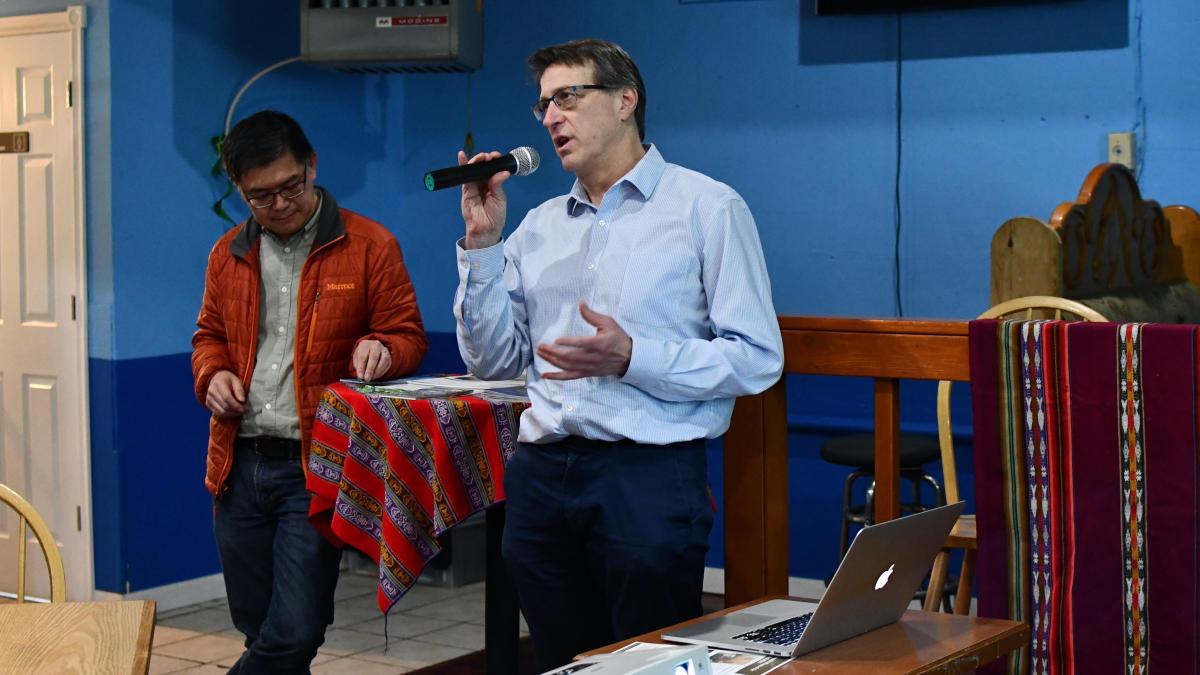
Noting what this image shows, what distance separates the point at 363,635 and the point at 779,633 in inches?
123

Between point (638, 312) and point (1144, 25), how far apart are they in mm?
3048

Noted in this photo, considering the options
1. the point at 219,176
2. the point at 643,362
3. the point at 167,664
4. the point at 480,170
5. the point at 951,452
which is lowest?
the point at 167,664

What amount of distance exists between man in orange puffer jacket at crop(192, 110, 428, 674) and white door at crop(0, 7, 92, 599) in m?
2.20

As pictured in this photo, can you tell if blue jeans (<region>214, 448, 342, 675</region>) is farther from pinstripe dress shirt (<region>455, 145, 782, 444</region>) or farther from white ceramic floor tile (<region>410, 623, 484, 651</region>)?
white ceramic floor tile (<region>410, 623, 484, 651</region>)

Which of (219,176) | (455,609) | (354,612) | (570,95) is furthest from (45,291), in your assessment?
(570,95)

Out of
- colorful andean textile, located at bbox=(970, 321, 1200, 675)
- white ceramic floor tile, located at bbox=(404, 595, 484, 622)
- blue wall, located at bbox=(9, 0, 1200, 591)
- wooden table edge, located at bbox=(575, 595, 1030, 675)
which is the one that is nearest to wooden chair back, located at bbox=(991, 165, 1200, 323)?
blue wall, located at bbox=(9, 0, 1200, 591)

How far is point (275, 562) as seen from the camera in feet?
9.91

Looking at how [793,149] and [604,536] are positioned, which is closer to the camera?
[604,536]

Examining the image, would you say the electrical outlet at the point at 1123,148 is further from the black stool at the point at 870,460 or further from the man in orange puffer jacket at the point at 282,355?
the man in orange puffer jacket at the point at 282,355

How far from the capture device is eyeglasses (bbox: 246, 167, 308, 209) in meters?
2.99

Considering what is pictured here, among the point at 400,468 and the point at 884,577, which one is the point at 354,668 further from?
the point at 884,577

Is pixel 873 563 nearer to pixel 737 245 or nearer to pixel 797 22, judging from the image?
pixel 737 245

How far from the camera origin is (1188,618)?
7.18ft

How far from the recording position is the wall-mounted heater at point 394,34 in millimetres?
5102
